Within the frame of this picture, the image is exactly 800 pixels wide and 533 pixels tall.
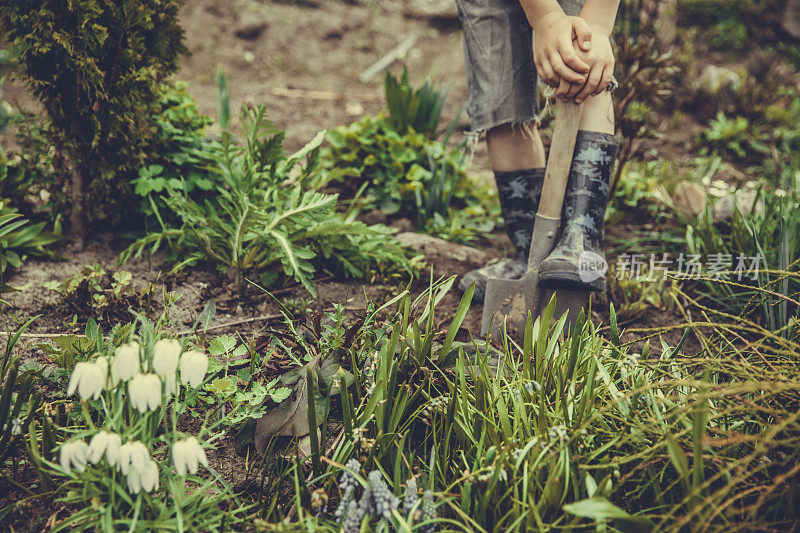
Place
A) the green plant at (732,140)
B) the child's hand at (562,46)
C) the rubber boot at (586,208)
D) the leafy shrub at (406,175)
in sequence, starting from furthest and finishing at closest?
1. the green plant at (732,140)
2. the leafy shrub at (406,175)
3. the rubber boot at (586,208)
4. the child's hand at (562,46)

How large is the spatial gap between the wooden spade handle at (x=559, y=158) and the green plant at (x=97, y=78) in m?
1.50

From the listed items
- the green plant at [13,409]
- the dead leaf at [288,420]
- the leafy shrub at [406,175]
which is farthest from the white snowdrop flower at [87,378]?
the leafy shrub at [406,175]

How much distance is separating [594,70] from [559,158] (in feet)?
0.99

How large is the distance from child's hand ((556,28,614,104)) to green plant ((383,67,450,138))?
1229 mm

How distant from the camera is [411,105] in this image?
2.90 metres

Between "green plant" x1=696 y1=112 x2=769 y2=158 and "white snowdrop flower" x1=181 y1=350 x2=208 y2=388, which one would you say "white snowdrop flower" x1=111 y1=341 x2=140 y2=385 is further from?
"green plant" x1=696 y1=112 x2=769 y2=158

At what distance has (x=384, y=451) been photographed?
4.39 feet

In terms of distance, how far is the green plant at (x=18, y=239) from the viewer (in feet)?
6.18

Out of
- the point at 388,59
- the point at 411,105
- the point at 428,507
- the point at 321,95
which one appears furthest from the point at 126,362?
the point at 388,59

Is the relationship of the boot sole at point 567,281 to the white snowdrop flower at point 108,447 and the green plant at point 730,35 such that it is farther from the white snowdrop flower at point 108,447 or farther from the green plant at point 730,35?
the green plant at point 730,35

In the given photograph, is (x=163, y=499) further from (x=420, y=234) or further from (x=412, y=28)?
(x=412, y=28)

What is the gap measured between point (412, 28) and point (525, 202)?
4.09 meters

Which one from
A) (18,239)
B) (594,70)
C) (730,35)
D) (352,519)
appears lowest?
(352,519)

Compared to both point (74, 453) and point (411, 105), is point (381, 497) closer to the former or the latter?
point (74, 453)
